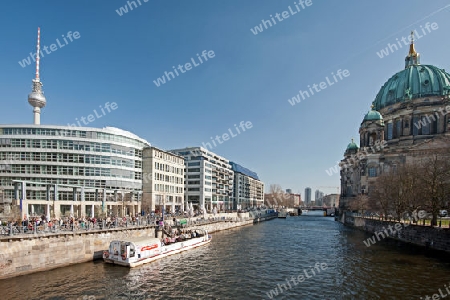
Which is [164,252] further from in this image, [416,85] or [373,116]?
[416,85]

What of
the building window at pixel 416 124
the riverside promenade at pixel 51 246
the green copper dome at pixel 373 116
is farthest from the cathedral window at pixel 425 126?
the riverside promenade at pixel 51 246

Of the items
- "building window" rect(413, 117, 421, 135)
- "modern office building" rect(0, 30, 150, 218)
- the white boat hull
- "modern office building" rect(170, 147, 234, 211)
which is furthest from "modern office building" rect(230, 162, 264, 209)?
the white boat hull

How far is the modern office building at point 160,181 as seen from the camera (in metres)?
83.1

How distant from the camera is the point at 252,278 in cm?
3039

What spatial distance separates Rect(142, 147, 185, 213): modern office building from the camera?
83125 millimetres

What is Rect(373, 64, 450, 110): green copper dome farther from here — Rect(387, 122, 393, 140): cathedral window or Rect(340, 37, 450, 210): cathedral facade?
Rect(387, 122, 393, 140): cathedral window

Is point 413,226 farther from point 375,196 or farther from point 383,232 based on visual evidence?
point 375,196

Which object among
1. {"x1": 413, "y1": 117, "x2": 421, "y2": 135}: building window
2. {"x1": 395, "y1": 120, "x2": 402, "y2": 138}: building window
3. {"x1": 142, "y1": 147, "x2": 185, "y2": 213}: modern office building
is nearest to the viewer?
{"x1": 142, "y1": 147, "x2": 185, "y2": 213}: modern office building

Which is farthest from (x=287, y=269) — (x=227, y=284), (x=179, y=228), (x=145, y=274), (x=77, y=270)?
(x=179, y=228)

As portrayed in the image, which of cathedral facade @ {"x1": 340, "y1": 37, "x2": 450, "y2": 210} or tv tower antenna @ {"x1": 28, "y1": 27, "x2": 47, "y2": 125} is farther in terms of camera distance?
tv tower antenna @ {"x1": 28, "y1": 27, "x2": 47, "y2": 125}

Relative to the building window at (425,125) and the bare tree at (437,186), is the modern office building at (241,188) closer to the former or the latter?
the building window at (425,125)

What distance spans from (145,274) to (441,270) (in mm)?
34836

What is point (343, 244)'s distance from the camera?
53938 millimetres

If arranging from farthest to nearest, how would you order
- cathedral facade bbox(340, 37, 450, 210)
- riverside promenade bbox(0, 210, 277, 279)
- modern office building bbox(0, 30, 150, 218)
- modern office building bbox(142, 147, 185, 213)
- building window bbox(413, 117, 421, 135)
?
building window bbox(413, 117, 421, 135), cathedral facade bbox(340, 37, 450, 210), modern office building bbox(142, 147, 185, 213), modern office building bbox(0, 30, 150, 218), riverside promenade bbox(0, 210, 277, 279)
